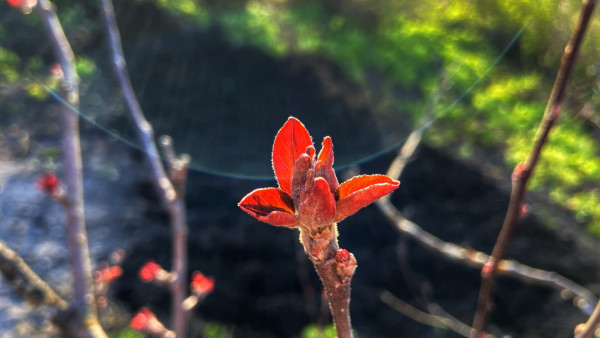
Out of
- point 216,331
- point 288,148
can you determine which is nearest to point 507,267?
point 288,148

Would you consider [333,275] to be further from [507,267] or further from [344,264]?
[507,267]

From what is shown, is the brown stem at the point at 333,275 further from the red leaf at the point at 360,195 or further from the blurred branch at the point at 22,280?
the blurred branch at the point at 22,280

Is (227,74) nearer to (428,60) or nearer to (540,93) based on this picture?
(428,60)

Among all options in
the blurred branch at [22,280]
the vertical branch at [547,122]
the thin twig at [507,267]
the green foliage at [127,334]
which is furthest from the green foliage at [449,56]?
the green foliage at [127,334]

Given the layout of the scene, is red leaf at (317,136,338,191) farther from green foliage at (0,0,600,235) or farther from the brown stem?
green foliage at (0,0,600,235)

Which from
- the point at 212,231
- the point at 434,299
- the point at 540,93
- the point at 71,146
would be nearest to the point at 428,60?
the point at 71,146
